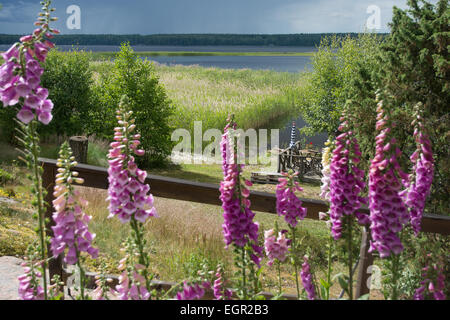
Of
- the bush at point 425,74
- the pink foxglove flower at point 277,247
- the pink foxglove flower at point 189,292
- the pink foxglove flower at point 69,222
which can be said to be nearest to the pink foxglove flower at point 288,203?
the pink foxglove flower at point 277,247

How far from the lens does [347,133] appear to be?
2229 mm

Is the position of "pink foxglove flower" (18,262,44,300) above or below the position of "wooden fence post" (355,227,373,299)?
above

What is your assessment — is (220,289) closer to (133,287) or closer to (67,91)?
(133,287)

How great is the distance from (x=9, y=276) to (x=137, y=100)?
15.8m

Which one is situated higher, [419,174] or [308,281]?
[419,174]

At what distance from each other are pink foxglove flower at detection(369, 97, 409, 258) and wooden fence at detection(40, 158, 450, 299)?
105 cm

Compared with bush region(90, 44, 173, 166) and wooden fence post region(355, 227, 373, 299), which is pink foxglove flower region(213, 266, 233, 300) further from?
bush region(90, 44, 173, 166)

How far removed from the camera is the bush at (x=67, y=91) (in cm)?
1841

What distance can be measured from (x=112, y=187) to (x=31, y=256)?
1.47 feet

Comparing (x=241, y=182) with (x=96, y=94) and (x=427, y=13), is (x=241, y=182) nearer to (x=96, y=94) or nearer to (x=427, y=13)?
(x=427, y=13)

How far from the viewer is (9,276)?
4.96 m

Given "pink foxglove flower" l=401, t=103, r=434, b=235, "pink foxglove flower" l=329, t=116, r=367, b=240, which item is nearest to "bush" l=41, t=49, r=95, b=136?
"pink foxglove flower" l=329, t=116, r=367, b=240

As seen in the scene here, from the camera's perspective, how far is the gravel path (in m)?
4.41

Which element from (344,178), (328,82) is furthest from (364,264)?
(328,82)
